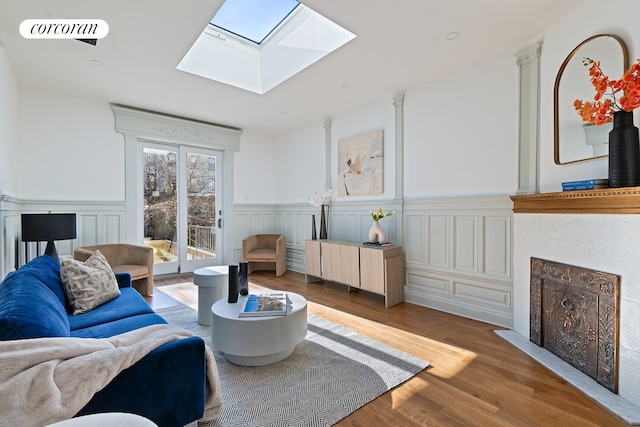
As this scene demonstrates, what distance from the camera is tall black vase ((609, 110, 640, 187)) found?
6.23 ft

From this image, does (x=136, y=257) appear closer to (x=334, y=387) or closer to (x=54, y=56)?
(x=54, y=56)

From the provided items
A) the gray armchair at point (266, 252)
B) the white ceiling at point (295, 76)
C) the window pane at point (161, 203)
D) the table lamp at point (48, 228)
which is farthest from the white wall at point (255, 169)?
the table lamp at point (48, 228)

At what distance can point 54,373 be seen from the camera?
1078mm

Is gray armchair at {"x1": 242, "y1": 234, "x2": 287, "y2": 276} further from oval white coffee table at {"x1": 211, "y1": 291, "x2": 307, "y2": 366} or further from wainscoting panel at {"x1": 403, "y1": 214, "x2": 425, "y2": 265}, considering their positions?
oval white coffee table at {"x1": 211, "y1": 291, "x2": 307, "y2": 366}

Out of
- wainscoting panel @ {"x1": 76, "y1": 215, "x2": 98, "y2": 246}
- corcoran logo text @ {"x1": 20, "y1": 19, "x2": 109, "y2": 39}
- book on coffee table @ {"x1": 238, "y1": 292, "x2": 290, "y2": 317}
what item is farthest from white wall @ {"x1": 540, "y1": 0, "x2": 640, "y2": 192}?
wainscoting panel @ {"x1": 76, "y1": 215, "x2": 98, "y2": 246}

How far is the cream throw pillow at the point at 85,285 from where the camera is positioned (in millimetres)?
2213

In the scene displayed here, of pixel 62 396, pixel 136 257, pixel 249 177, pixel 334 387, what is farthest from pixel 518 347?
pixel 249 177

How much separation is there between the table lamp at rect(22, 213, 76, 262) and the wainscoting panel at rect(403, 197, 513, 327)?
3.88 m

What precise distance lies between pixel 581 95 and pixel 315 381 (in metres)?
2.95

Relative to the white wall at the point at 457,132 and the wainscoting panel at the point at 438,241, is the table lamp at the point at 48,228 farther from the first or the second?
the wainscoting panel at the point at 438,241

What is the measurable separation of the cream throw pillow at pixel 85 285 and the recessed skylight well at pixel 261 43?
2.30 metres

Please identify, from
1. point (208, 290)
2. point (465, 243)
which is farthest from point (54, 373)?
point (465, 243)

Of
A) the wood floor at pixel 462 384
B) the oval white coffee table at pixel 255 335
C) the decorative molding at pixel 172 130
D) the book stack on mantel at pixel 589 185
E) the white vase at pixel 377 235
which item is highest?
the decorative molding at pixel 172 130

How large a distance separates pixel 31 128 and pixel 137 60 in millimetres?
2000
